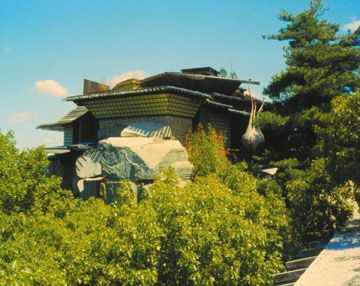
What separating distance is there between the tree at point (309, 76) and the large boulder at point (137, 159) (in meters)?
4.28

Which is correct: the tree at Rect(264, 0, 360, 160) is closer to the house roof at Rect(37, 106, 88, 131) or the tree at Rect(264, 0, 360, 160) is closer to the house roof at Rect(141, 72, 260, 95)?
the house roof at Rect(141, 72, 260, 95)

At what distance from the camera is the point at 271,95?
16500 mm

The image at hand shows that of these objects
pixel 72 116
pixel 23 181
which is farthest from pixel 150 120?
pixel 72 116

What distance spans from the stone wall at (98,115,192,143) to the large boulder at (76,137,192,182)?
3.75 ft

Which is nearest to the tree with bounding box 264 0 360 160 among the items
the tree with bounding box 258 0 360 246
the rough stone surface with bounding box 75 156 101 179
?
the tree with bounding box 258 0 360 246

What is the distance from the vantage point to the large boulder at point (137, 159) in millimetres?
16266

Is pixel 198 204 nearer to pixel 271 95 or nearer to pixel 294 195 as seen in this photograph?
pixel 294 195

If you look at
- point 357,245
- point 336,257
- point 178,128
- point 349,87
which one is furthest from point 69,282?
point 349,87

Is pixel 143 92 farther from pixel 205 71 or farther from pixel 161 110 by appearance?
pixel 205 71

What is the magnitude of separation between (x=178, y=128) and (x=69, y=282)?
11.2 meters

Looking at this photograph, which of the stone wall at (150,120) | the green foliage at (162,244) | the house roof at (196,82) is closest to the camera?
the green foliage at (162,244)

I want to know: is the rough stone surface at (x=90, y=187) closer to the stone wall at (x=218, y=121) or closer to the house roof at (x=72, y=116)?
the stone wall at (x=218, y=121)

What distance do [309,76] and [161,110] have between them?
6.84 m

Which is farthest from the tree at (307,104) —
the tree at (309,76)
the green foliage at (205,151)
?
the green foliage at (205,151)
